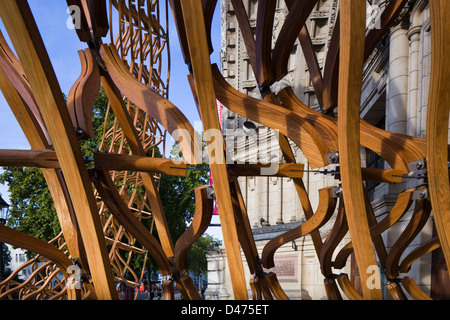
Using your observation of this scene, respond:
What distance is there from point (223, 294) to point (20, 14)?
21077 millimetres

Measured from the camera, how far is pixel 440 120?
13.2 feet

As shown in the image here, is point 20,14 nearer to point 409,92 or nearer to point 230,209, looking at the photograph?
point 230,209

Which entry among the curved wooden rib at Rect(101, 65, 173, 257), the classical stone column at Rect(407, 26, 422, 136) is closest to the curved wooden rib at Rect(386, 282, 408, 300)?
the curved wooden rib at Rect(101, 65, 173, 257)

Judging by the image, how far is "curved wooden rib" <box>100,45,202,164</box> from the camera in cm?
446

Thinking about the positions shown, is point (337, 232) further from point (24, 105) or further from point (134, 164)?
point (24, 105)

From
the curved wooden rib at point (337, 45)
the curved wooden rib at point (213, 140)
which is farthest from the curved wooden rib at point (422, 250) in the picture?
the curved wooden rib at point (213, 140)

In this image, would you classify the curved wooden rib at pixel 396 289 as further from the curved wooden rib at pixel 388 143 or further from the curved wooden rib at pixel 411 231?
the curved wooden rib at pixel 388 143

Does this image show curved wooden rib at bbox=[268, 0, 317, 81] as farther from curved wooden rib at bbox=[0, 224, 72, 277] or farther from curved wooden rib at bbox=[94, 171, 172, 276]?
A: curved wooden rib at bbox=[0, 224, 72, 277]

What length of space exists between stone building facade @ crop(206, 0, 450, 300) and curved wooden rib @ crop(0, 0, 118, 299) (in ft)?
16.7

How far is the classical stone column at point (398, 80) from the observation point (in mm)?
10328

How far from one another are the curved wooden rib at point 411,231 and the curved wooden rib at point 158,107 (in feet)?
7.19

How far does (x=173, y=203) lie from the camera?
1047 inches

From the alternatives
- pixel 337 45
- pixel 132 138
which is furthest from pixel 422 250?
→ pixel 132 138
